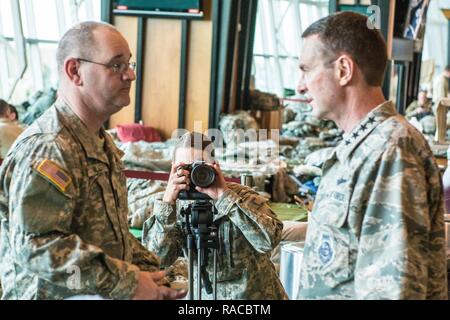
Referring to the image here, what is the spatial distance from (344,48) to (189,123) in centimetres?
834

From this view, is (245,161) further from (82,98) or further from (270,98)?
(270,98)

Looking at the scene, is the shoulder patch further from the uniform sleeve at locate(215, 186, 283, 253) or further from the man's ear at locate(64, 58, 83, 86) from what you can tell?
the uniform sleeve at locate(215, 186, 283, 253)

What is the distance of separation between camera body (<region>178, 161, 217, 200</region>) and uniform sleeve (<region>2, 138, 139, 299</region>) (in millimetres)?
796

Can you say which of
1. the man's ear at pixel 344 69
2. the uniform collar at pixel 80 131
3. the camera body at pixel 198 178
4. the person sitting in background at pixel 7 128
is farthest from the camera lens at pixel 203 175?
the person sitting in background at pixel 7 128

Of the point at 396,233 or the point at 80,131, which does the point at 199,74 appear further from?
the point at 396,233

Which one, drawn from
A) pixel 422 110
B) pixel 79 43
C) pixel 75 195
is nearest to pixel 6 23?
pixel 422 110

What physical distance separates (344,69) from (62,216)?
2.40 ft

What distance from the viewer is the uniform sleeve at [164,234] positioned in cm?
283

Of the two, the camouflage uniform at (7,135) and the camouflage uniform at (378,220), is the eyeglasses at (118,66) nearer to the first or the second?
the camouflage uniform at (378,220)

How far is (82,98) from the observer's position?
6.84 feet

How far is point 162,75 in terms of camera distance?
33.2 feet

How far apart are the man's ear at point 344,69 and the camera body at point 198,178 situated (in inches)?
38.2

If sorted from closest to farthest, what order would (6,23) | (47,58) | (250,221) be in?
(250,221)
(6,23)
(47,58)
